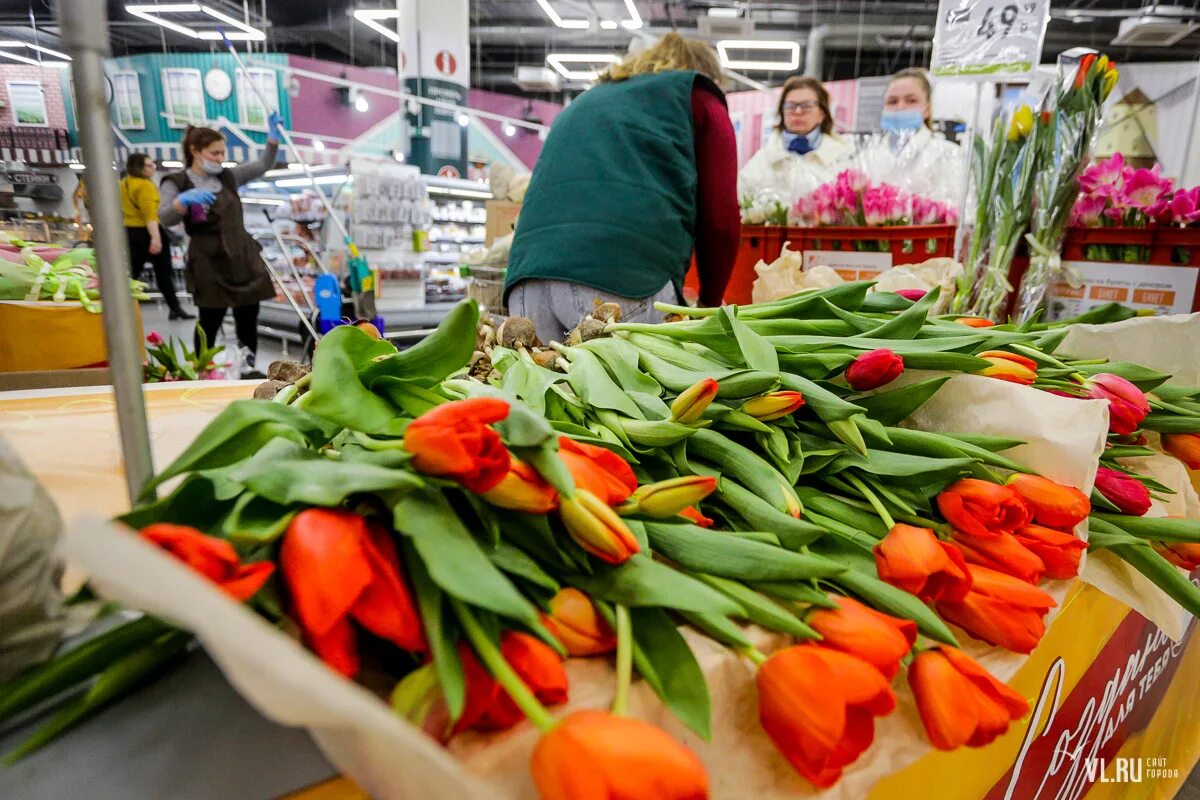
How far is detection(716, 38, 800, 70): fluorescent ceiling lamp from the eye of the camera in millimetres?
9906

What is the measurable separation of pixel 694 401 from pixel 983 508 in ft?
0.85

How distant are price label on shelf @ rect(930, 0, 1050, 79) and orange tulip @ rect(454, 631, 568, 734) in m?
2.04

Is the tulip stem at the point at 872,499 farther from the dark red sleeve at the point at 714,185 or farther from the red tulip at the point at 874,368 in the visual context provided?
the dark red sleeve at the point at 714,185

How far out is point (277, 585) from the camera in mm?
394

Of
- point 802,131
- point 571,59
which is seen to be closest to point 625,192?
point 802,131

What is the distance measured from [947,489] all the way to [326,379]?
54 cm

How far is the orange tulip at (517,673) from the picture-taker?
380 mm

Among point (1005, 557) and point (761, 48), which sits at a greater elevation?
point (761, 48)

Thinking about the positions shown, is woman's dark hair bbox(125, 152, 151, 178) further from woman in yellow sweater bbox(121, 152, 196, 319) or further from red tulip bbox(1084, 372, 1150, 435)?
red tulip bbox(1084, 372, 1150, 435)

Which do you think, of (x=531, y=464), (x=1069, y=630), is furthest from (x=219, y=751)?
(x=1069, y=630)

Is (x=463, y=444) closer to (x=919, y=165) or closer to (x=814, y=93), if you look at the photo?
(x=919, y=165)

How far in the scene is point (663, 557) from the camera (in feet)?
1.79

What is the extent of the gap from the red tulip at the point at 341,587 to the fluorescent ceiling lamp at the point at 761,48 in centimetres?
1037

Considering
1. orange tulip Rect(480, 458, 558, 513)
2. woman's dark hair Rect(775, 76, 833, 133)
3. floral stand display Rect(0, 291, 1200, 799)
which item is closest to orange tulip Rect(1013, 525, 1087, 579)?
floral stand display Rect(0, 291, 1200, 799)
